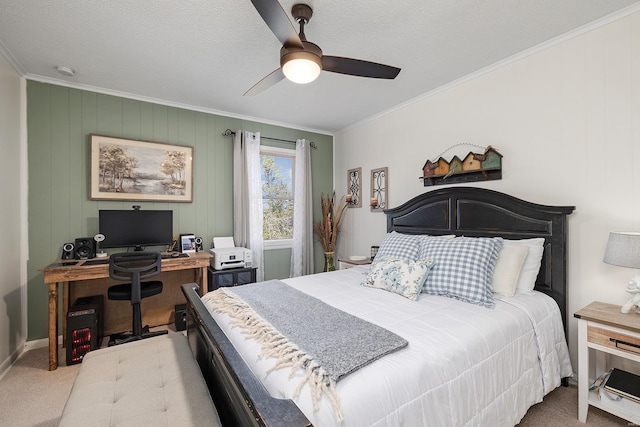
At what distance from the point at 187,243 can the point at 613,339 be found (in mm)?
3792

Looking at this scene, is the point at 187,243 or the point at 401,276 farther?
the point at 187,243

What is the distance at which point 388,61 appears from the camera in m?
2.62

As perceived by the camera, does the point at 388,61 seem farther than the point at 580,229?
Yes

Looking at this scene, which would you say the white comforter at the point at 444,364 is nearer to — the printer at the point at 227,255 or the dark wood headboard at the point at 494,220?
the dark wood headboard at the point at 494,220

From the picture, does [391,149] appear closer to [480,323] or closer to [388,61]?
[388,61]

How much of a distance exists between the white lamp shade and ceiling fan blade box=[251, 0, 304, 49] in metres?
2.24

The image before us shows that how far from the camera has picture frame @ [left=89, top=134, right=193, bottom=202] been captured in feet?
10.5

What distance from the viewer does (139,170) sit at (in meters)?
3.40

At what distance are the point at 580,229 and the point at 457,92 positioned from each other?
5.50 ft

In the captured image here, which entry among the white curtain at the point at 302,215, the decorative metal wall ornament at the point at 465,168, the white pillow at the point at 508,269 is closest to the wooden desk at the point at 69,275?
the white curtain at the point at 302,215

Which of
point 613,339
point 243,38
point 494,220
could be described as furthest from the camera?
point 494,220

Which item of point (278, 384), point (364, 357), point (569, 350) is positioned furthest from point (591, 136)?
point (278, 384)

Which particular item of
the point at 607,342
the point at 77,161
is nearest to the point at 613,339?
the point at 607,342

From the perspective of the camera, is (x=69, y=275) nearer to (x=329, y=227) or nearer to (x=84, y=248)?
(x=84, y=248)
